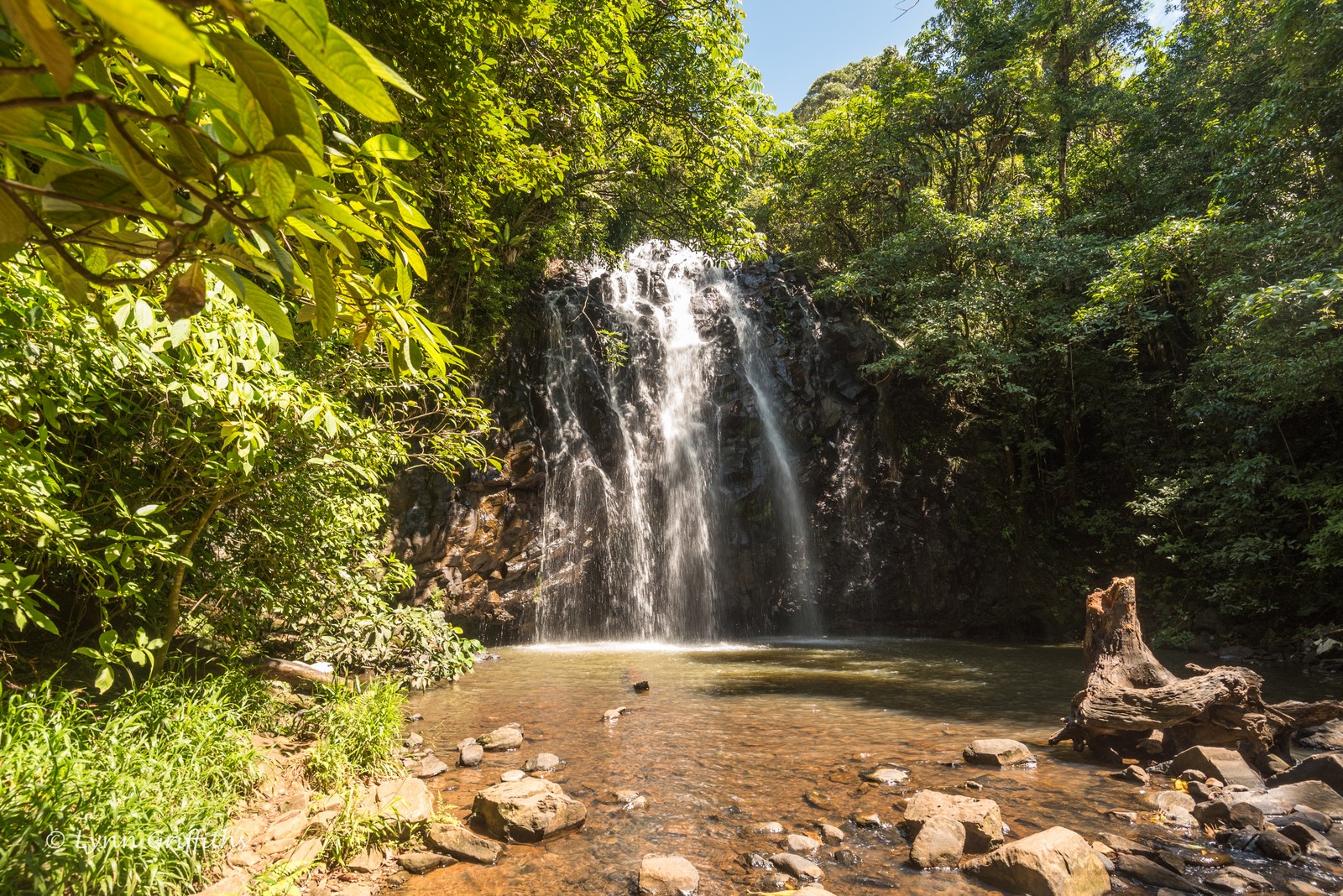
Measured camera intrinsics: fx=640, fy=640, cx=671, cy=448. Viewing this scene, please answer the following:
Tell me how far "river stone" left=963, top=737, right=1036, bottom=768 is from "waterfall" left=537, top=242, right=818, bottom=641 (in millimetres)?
7887

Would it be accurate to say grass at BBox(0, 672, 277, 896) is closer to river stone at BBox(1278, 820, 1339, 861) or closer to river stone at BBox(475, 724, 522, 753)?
river stone at BBox(475, 724, 522, 753)

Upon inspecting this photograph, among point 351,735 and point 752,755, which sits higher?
point 351,735

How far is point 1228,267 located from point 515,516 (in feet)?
38.3

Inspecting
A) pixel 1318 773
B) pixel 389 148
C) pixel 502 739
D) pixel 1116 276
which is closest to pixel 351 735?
pixel 502 739

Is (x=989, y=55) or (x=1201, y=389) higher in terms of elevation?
(x=989, y=55)

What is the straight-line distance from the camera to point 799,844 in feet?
11.3

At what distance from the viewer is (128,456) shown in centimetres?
324

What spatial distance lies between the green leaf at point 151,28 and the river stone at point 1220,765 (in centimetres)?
593

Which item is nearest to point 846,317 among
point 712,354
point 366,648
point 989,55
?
point 712,354

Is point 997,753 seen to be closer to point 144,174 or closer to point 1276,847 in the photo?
point 1276,847

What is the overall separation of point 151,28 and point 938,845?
13.5ft

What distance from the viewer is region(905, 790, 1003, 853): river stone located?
3404 mm

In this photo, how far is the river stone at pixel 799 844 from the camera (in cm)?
340

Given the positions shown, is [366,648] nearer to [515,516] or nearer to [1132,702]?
[515,516]
